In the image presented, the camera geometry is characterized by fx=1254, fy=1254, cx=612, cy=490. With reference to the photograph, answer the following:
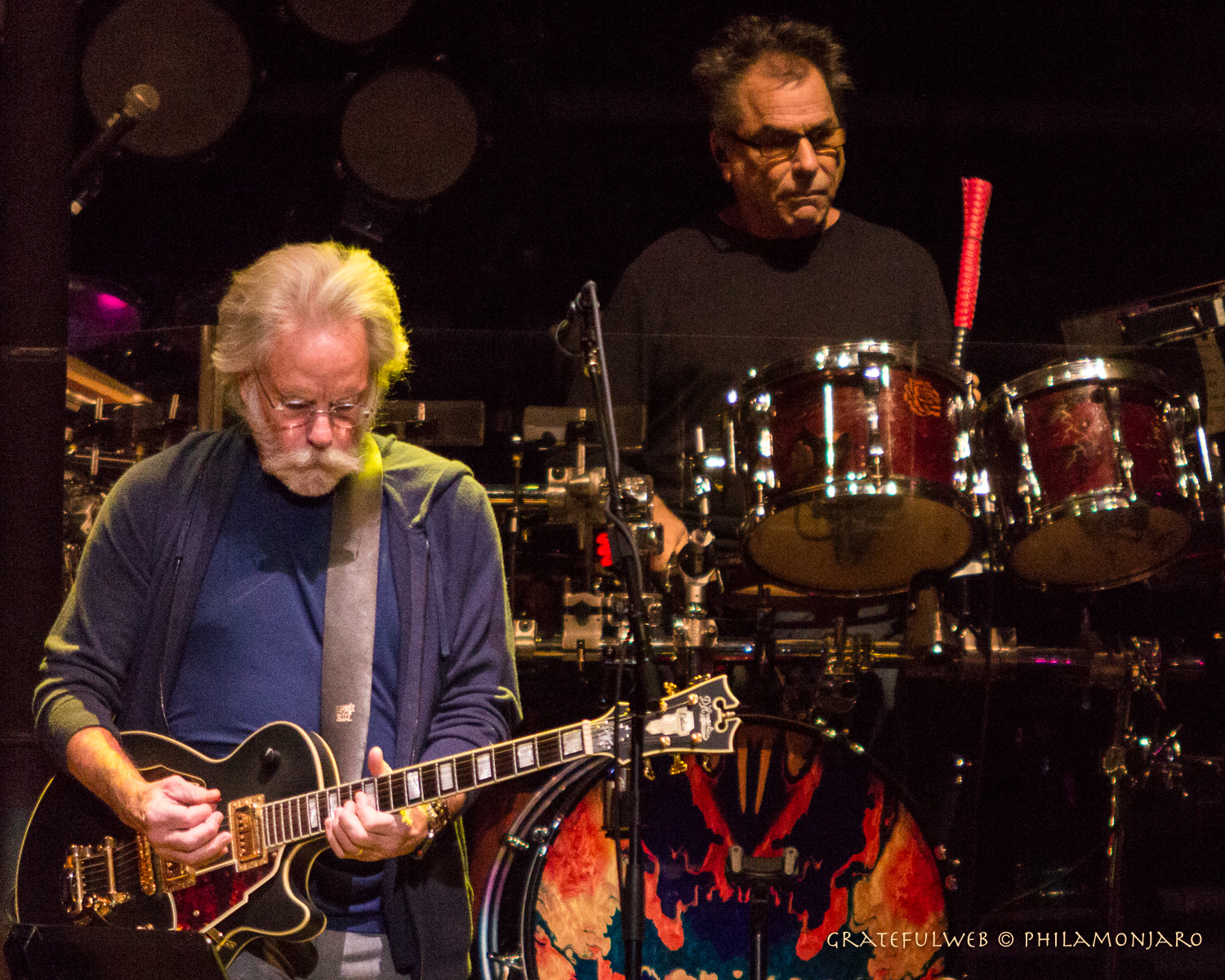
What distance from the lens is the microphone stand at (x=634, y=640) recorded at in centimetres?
208

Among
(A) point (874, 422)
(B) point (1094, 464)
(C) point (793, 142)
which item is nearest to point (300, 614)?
(A) point (874, 422)

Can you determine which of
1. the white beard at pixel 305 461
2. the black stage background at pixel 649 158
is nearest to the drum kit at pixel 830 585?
the white beard at pixel 305 461

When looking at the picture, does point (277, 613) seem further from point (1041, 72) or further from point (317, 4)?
point (1041, 72)

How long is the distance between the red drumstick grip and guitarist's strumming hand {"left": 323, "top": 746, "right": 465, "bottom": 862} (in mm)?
1999

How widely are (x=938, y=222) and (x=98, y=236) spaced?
3324 mm

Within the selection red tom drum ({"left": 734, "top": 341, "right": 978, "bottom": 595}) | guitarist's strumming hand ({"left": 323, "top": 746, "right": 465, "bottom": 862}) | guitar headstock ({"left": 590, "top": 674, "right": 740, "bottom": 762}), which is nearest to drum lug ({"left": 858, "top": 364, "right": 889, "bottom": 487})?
red tom drum ({"left": 734, "top": 341, "right": 978, "bottom": 595})

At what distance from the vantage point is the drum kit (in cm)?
276

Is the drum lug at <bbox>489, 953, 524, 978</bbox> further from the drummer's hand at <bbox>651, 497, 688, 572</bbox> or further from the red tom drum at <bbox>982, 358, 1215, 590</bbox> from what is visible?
the red tom drum at <bbox>982, 358, 1215, 590</bbox>

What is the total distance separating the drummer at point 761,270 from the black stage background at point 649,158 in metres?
1.18

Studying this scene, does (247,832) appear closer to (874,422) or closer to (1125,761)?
(874,422)

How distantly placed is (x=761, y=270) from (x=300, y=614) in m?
1.72

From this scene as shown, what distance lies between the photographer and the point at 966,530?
2.84 meters

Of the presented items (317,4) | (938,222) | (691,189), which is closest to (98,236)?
(317,4)

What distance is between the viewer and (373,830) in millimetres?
2160
